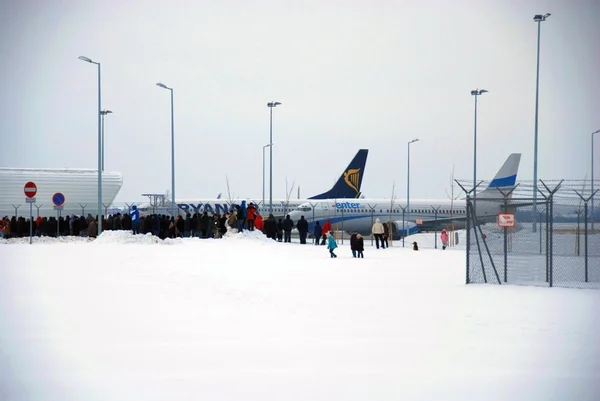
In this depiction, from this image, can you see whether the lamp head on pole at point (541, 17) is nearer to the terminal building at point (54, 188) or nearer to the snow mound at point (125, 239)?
the snow mound at point (125, 239)

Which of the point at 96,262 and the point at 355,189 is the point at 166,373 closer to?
the point at 96,262

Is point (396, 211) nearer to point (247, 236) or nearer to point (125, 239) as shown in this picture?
point (247, 236)

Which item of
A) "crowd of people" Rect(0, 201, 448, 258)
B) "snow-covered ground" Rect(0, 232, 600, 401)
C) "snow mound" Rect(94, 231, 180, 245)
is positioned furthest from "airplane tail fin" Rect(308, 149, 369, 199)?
"snow-covered ground" Rect(0, 232, 600, 401)

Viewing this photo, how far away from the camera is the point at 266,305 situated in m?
13.2

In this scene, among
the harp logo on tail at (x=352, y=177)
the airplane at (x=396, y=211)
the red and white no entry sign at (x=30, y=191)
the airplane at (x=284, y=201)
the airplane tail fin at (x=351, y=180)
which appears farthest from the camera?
the harp logo on tail at (x=352, y=177)

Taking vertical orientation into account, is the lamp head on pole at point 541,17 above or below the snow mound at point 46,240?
above

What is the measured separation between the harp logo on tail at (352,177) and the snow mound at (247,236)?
31567 mm

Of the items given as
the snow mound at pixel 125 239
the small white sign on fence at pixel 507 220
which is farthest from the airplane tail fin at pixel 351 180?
the small white sign on fence at pixel 507 220

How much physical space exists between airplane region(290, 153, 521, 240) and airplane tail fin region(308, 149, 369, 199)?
8131mm

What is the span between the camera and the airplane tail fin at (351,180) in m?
65.4

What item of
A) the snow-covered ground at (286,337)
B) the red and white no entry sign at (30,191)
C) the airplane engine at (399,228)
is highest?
the red and white no entry sign at (30,191)

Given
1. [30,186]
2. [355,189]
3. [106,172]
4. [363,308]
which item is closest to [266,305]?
[363,308]

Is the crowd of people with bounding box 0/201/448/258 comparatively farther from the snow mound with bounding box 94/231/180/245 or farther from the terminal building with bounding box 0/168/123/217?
the terminal building with bounding box 0/168/123/217

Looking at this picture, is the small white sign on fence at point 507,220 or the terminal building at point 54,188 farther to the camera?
the terminal building at point 54,188
